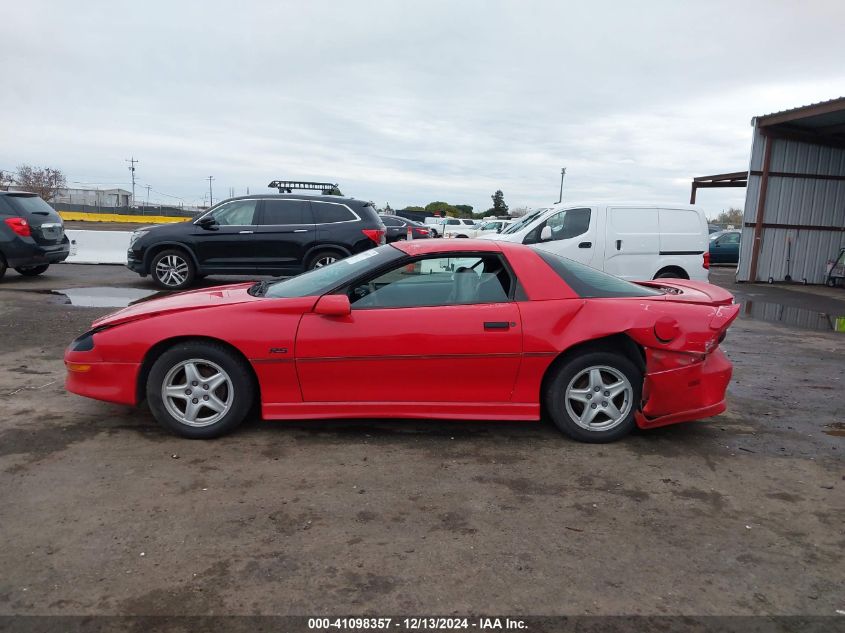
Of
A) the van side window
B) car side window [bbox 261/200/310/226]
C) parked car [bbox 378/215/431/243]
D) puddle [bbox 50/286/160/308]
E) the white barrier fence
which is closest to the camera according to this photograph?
puddle [bbox 50/286/160/308]

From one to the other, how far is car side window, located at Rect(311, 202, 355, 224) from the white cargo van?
3.02 m

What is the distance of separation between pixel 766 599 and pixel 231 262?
9.61m

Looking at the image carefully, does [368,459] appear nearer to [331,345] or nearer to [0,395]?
[331,345]

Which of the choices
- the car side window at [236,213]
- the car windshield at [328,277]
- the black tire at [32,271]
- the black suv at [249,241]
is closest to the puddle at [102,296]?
the black suv at [249,241]

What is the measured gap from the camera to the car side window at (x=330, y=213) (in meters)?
10.9

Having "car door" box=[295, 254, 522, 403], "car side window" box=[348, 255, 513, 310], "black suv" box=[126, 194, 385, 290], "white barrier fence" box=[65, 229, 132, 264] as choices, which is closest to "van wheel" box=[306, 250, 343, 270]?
"black suv" box=[126, 194, 385, 290]

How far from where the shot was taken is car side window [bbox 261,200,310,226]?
1083cm

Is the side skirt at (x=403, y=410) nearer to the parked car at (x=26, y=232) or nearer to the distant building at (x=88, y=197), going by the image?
the parked car at (x=26, y=232)

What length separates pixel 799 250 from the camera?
18.0 metres

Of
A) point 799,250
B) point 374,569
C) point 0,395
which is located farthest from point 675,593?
point 799,250

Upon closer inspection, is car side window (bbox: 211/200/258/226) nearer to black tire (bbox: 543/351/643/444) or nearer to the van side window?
the van side window

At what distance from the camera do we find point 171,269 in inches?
423

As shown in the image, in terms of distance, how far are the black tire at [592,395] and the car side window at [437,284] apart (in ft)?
2.06

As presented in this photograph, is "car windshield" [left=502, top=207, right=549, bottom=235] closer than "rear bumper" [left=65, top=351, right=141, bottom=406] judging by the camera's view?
No
